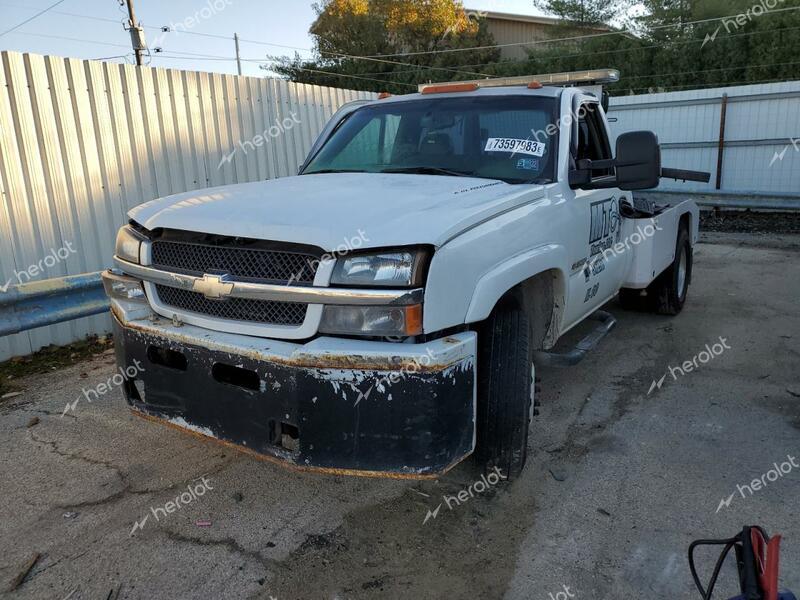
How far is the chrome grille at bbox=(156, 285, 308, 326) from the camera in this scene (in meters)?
2.54

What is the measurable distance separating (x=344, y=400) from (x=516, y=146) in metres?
1.99

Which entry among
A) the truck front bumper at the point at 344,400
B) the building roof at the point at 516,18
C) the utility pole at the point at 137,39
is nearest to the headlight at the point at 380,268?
the truck front bumper at the point at 344,400

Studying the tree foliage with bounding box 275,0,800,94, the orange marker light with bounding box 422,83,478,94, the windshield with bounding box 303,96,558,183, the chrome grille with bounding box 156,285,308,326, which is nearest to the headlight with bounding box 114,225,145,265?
the chrome grille with bounding box 156,285,308,326

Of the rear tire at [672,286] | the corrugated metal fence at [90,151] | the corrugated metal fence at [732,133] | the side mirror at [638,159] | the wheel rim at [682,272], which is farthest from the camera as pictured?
the corrugated metal fence at [732,133]

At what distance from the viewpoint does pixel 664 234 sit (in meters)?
5.35

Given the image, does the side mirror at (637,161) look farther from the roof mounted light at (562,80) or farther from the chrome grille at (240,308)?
the chrome grille at (240,308)

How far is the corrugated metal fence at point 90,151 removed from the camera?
209 inches

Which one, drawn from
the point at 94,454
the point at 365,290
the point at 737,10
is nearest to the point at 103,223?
the point at 94,454

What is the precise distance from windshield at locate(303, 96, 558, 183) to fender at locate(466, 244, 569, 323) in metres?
0.49

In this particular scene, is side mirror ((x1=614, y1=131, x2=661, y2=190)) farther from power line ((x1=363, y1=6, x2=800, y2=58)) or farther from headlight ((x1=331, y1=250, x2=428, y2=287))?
power line ((x1=363, y1=6, x2=800, y2=58))

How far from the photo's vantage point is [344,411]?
2379mm

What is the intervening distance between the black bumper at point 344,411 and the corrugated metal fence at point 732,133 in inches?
472

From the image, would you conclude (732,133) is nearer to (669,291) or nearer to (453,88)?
(669,291)

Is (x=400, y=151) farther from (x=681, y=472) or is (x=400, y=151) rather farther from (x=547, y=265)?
(x=681, y=472)
